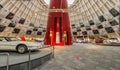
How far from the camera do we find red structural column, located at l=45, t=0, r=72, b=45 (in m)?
28.4

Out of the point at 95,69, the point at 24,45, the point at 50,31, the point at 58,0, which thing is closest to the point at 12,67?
the point at 95,69

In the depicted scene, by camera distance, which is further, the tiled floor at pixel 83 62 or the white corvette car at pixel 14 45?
the white corvette car at pixel 14 45

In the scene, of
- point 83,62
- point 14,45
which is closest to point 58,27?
point 14,45

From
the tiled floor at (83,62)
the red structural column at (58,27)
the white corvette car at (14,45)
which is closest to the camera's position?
the tiled floor at (83,62)

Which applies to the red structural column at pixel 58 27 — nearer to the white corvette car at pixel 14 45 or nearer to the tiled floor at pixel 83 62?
the tiled floor at pixel 83 62

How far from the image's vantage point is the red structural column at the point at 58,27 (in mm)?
28375

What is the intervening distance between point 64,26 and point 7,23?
23.4 m

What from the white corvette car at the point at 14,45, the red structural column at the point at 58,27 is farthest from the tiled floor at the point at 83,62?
the red structural column at the point at 58,27

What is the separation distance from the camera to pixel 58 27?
28750 mm

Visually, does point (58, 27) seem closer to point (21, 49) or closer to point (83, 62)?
point (21, 49)

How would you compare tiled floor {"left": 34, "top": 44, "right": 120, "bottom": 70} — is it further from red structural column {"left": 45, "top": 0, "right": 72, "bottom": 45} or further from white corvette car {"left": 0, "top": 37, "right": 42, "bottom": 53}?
red structural column {"left": 45, "top": 0, "right": 72, "bottom": 45}

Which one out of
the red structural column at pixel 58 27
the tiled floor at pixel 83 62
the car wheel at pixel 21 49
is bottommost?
the tiled floor at pixel 83 62

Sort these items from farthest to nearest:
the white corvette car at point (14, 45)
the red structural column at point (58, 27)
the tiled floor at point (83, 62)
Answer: the red structural column at point (58, 27) < the white corvette car at point (14, 45) < the tiled floor at point (83, 62)

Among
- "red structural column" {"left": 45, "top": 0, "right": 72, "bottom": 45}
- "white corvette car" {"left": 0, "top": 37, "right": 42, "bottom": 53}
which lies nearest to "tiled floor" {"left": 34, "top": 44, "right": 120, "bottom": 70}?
"white corvette car" {"left": 0, "top": 37, "right": 42, "bottom": 53}
